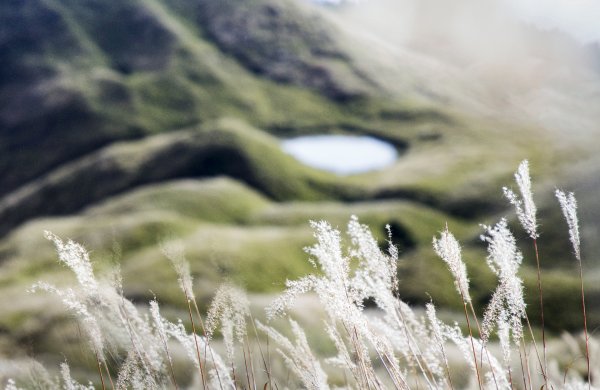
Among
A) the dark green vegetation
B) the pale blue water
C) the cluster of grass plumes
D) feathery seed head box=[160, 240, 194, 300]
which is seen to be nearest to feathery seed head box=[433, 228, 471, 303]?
the cluster of grass plumes

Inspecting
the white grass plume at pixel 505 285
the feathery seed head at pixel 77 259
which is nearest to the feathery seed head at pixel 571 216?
the white grass plume at pixel 505 285

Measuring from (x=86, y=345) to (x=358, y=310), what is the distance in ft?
6.06

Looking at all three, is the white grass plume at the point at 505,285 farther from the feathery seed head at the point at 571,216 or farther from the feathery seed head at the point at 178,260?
the feathery seed head at the point at 178,260

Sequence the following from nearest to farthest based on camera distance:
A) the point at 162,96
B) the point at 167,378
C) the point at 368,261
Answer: the point at 368,261 < the point at 167,378 < the point at 162,96

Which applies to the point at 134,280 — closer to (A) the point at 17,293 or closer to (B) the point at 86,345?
(A) the point at 17,293

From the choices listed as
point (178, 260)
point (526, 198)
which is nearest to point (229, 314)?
point (178, 260)

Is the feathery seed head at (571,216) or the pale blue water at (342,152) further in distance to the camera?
the pale blue water at (342,152)

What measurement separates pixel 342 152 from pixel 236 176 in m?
41.3

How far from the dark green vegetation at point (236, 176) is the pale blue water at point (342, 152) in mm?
4716

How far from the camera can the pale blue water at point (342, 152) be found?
140m

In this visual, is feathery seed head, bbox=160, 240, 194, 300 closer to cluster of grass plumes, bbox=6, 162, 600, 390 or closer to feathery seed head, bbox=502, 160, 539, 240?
cluster of grass plumes, bbox=6, 162, 600, 390

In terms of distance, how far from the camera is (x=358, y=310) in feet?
10.3

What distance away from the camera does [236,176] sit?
123m

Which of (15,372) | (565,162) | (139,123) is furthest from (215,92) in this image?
(15,372)
